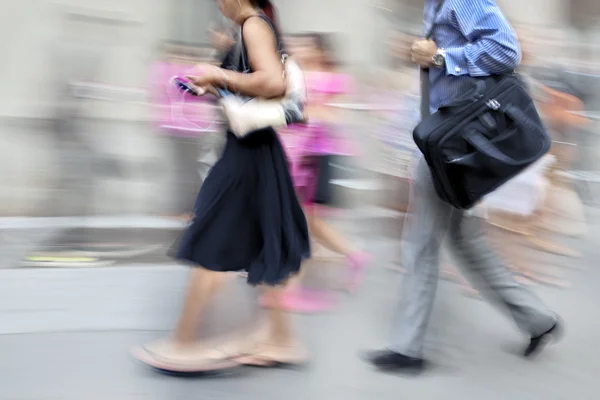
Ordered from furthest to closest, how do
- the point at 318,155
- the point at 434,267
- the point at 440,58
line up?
the point at 318,155, the point at 434,267, the point at 440,58

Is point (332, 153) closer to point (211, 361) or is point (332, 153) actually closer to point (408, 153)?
point (408, 153)

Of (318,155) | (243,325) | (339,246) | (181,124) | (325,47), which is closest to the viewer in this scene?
(243,325)

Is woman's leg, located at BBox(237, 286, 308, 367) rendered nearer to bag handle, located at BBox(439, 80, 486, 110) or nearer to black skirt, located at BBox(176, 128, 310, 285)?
black skirt, located at BBox(176, 128, 310, 285)

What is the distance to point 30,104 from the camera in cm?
646

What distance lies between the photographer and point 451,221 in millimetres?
3594

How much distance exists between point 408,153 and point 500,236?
0.99 m

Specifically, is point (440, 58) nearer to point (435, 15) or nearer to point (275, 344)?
point (435, 15)

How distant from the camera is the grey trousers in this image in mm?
3535

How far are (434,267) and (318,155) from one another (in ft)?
3.98

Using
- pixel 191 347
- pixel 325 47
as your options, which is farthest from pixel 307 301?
pixel 325 47

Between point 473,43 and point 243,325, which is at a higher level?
point 473,43

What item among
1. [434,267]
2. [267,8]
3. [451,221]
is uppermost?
[267,8]

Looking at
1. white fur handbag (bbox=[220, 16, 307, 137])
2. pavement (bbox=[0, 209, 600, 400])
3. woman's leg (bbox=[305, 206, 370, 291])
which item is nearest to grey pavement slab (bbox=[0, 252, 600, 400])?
pavement (bbox=[0, 209, 600, 400])

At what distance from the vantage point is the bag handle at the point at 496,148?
3.24 m
